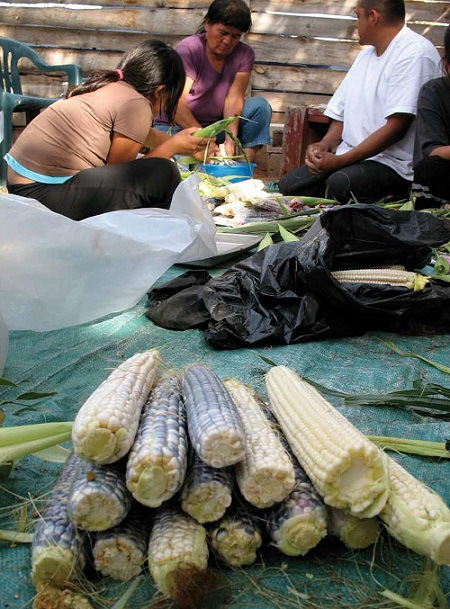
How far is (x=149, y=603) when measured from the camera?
1202 mm

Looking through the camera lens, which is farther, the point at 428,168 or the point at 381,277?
the point at 428,168

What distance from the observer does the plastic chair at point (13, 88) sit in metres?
5.56

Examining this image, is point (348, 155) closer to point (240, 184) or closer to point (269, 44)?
point (240, 184)

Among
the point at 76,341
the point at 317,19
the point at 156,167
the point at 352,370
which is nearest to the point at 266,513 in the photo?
the point at 352,370

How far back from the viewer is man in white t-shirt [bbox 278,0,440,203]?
5035 millimetres

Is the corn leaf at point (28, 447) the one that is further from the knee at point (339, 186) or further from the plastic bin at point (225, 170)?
the plastic bin at point (225, 170)

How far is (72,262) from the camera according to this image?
270 centimetres

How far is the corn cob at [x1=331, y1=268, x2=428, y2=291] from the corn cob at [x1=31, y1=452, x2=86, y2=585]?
72.4 inches

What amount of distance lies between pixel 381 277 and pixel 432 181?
2050 millimetres

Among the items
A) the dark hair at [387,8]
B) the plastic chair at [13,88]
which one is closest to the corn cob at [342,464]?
the dark hair at [387,8]

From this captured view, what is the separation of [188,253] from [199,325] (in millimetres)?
734

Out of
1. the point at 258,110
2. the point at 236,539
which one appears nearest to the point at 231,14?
the point at 258,110

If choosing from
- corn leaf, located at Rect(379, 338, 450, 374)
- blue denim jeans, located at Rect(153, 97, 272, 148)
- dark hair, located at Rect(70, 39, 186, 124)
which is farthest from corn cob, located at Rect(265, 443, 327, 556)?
blue denim jeans, located at Rect(153, 97, 272, 148)

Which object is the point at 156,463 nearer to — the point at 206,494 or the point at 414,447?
the point at 206,494
